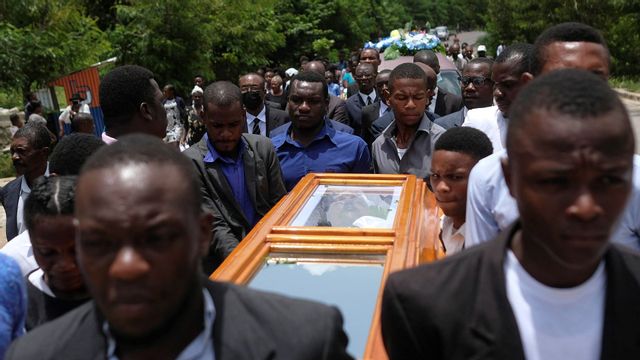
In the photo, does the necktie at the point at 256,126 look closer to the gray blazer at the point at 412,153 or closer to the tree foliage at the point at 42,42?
the gray blazer at the point at 412,153

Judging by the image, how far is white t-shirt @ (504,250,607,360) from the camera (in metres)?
1.33

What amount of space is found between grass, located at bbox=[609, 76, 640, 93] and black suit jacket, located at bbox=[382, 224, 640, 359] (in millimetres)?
18697

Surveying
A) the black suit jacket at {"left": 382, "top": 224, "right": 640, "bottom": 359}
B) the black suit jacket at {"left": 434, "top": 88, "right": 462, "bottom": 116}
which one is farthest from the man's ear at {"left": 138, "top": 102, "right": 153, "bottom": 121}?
the black suit jacket at {"left": 434, "top": 88, "right": 462, "bottom": 116}

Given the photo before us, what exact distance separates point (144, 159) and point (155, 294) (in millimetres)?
272

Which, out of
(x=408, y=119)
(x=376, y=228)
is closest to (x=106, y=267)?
(x=376, y=228)

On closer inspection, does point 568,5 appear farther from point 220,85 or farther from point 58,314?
point 58,314

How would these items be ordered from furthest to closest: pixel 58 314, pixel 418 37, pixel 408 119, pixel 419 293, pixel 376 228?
pixel 418 37
pixel 408 119
pixel 376 228
pixel 58 314
pixel 419 293

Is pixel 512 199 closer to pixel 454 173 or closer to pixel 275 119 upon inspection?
pixel 454 173

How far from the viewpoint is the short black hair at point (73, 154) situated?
8.54ft

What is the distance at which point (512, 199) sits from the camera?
6.56ft

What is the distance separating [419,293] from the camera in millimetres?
1372

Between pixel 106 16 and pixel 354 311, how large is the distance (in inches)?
733

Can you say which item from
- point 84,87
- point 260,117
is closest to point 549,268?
point 260,117

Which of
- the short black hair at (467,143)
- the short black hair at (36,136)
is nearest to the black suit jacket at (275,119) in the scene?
the short black hair at (36,136)
